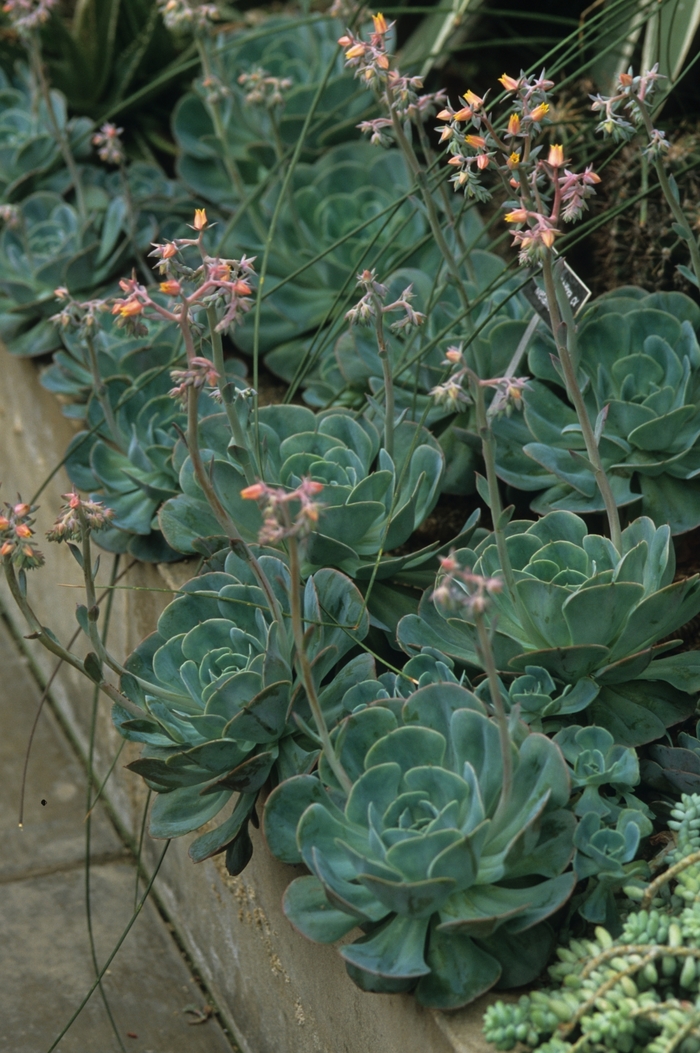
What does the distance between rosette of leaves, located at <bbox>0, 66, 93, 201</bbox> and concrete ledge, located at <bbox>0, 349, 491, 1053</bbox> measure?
0.43 meters

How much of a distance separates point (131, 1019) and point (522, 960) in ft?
2.88

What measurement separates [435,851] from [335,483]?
604mm

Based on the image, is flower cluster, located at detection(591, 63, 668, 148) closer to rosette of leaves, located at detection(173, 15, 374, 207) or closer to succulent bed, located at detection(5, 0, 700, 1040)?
succulent bed, located at detection(5, 0, 700, 1040)

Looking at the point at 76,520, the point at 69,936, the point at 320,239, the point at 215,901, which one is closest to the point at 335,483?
the point at 76,520

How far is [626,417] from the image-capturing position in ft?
5.11

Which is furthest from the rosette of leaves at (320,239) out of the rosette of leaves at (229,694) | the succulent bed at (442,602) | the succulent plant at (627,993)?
the succulent plant at (627,993)

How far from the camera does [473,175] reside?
4.05 ft

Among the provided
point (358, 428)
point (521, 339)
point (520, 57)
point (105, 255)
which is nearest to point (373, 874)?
point (358, 428)

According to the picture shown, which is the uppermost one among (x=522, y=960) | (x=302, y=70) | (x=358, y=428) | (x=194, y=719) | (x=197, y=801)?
(x=302, y=70)

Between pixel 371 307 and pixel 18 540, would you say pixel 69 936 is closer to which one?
pixel 18 540

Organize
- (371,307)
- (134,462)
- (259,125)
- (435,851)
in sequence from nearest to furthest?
(435,851), (371,307), (134,462), (259,125)

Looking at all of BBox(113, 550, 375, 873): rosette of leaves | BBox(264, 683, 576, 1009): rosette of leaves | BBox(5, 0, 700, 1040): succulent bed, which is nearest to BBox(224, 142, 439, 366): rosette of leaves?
BBox(5, 0, 700, 1040): succulent bed

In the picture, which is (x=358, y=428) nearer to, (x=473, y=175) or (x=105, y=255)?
(x=473, y=175)

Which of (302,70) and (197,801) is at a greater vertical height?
(302,70)
